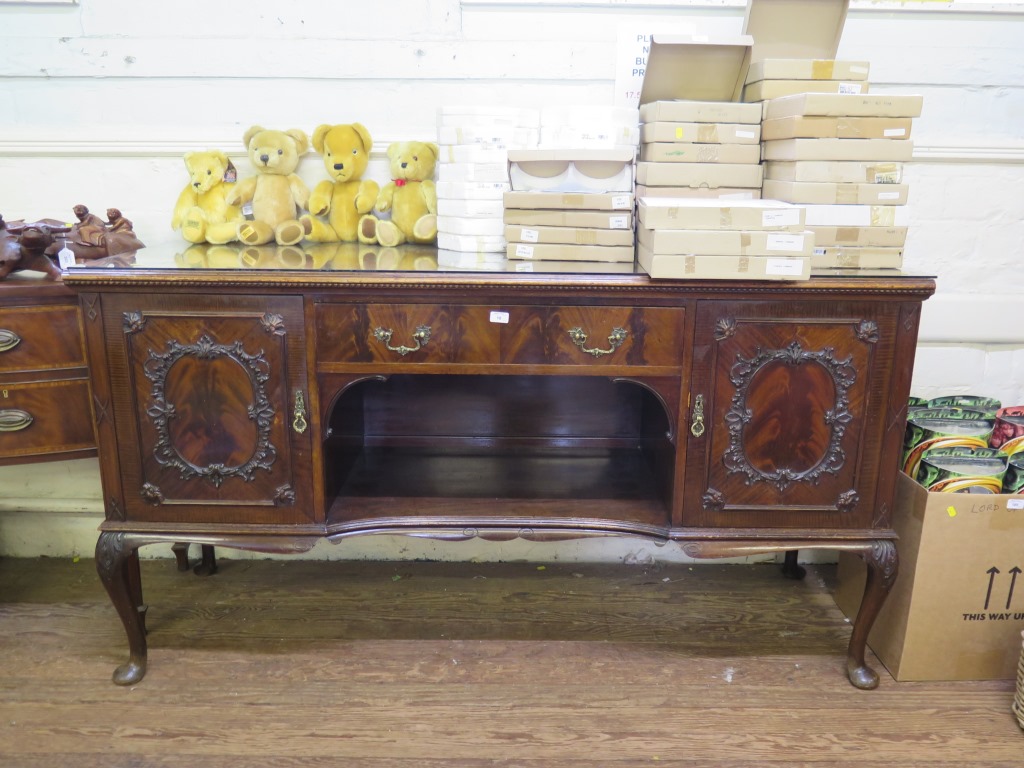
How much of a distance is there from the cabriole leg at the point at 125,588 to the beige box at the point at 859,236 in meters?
1.62

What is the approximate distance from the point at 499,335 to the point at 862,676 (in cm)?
117

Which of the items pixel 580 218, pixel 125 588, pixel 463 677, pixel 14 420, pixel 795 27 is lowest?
pixel 463 677

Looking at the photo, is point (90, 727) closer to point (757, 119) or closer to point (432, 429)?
point (432, 429)

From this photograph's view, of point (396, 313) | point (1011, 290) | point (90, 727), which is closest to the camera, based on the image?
point (396, 313)

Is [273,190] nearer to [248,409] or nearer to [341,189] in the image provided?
[341,189]

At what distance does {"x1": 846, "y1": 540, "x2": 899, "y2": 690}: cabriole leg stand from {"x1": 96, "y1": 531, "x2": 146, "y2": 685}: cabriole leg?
163 centimetres

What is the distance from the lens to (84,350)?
1722 mm

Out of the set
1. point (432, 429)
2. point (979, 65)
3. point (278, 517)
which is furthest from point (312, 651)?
point (979, 65)

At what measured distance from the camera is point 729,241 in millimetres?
1507

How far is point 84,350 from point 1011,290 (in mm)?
2412

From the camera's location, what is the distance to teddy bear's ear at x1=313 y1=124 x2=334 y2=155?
6.84ft

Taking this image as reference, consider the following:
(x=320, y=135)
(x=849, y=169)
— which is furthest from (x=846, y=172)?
(x=320, y=135)

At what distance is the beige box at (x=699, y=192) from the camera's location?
1.73 meters

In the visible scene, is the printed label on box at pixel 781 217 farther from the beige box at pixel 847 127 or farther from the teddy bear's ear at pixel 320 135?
the teddy bear's ear at pixel 320 135
